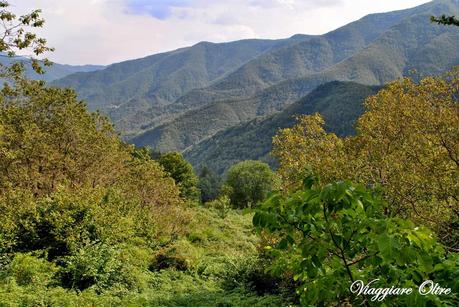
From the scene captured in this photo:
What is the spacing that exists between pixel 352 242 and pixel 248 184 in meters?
64.2

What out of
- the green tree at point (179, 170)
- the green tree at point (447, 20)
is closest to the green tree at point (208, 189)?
the green tree at point (179, 170)

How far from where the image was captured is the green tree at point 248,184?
66.6 metres

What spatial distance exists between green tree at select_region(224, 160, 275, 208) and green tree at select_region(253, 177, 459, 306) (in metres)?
62.2

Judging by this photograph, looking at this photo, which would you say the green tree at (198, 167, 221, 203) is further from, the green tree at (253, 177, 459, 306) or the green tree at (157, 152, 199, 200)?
the green tree at (253, 177, 459, 306)

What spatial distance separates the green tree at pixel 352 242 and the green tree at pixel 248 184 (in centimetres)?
6225

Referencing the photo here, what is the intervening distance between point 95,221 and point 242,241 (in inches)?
665

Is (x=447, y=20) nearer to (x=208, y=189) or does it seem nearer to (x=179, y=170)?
(x=179, y=170)

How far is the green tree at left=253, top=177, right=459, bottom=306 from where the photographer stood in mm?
2932

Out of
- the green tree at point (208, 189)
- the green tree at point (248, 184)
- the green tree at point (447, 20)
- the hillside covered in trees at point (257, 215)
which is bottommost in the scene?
the green tree at point (208, 189)

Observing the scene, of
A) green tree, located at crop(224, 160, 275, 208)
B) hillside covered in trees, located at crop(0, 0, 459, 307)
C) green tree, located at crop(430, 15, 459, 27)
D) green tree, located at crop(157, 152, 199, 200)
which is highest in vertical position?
green tree, located at crop(430, 15, 459, 27)

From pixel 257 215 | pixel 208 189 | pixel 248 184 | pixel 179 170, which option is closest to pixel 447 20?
pixel 257 215

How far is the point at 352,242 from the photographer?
347 cm

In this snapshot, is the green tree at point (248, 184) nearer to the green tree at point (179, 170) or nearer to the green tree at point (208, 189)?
the green tree at point (179, 170)

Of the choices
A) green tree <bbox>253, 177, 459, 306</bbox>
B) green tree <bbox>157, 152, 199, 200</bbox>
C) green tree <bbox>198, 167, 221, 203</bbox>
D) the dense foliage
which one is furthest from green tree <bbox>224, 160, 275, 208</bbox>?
green tree <bbox>253, 177, 459, 306</bbox>
